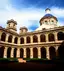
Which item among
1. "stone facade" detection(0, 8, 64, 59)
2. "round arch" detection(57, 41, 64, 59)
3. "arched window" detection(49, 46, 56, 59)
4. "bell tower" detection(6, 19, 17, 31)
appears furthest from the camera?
"bell tower" detection(6, 19, 17, 31)

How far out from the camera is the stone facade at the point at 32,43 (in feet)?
95.2

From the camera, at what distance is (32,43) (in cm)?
3180

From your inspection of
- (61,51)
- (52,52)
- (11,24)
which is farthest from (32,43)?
(11,24)

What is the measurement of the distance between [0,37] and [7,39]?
245cm

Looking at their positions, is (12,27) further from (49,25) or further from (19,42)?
(49,25)

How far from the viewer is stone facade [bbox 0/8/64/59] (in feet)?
95.2

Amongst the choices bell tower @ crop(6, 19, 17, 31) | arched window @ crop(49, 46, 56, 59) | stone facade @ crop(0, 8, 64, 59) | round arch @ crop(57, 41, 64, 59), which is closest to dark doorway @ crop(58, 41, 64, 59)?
round arch @ crop(57, 41, 64, 59)

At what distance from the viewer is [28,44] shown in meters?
32.0

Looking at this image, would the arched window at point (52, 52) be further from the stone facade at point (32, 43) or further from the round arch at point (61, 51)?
the round arch at point (61, 51)

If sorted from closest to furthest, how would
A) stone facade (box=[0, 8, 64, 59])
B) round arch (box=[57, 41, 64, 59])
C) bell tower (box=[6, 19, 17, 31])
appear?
round arch (box=[57, 41, 64, 59]) < stone facade (box=[0, 8, 64, 59]) < bell tower (box=[6, 19, 17, 31])

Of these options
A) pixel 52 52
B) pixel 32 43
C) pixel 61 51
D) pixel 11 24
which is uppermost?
pixel 11 24

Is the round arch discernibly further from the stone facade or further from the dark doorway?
the stone facade

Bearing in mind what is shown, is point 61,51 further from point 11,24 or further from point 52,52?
point 11,24

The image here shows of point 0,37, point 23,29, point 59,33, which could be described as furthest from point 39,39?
point 23,29
